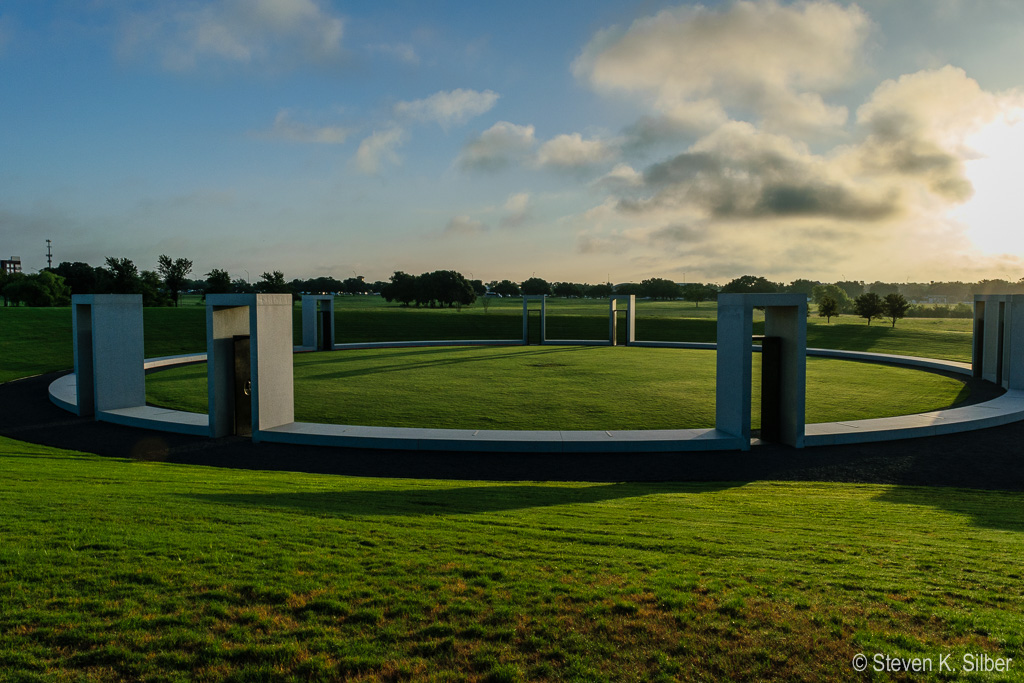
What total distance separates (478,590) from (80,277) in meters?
112

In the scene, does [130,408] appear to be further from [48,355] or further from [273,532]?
[48,355]

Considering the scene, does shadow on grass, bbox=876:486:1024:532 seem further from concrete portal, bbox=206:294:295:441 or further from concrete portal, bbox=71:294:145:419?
concrete portal, bbox=71:294:145:419

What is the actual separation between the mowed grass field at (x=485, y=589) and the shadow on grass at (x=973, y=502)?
5.7 inches

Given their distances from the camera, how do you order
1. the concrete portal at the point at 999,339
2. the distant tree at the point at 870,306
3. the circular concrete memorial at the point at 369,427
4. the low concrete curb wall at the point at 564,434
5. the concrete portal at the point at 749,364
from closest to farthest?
the low concrete curb wall at the point at 564,434 → the circular concrete memorial at the point at 369,427 → the concrete portal at the point at 749,364 → the concrete portal at the point at 999,339 → the distant tree at the point at 870,306

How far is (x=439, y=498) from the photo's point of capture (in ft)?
27.0

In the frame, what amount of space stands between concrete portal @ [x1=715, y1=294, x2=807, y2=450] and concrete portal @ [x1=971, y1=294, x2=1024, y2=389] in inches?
448

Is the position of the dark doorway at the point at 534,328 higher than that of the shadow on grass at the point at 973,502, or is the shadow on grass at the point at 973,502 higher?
the dark doorway at the point at 534,328

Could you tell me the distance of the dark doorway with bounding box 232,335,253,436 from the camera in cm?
1433

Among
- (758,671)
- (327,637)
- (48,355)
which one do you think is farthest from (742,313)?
(48,355)

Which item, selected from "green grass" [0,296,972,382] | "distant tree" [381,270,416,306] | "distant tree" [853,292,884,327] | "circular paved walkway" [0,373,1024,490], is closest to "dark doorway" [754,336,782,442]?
"circular paved walkway" [0,373,1024,490]

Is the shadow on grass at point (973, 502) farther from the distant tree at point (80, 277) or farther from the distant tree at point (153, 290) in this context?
the distant tree at point (80, 277)

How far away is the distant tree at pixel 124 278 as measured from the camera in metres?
69.1

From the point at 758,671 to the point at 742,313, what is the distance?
32.7 ft

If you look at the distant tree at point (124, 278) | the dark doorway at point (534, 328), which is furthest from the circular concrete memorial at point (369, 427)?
the distant tree at point (124, 278)
